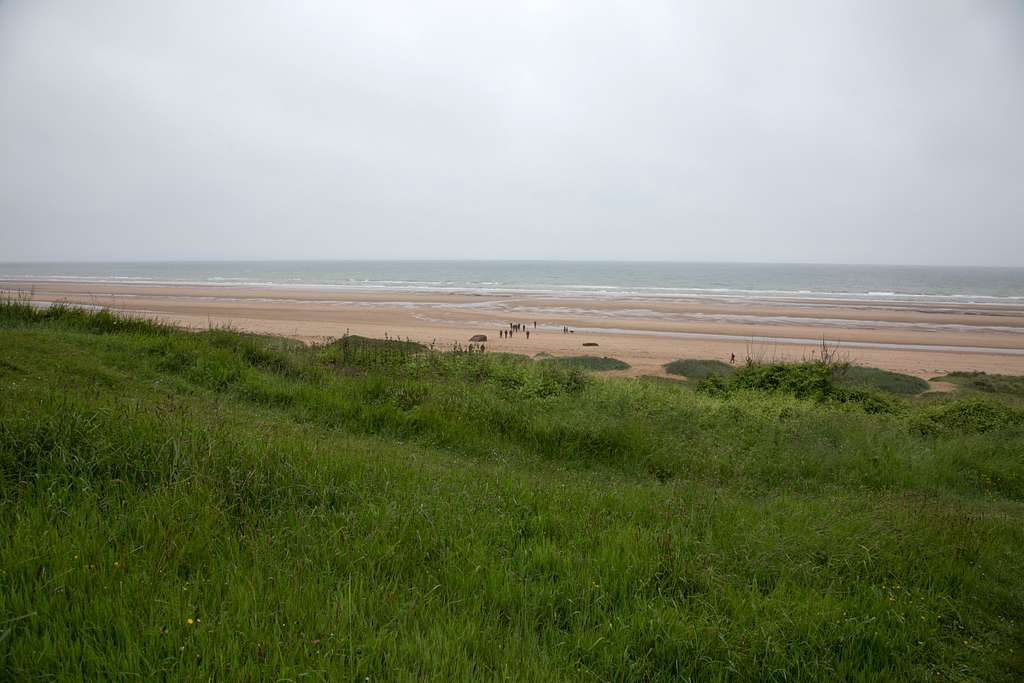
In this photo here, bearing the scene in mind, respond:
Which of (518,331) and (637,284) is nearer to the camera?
(518,331)

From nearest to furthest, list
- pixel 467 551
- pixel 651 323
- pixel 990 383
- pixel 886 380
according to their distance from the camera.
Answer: pixel 467 551
pixel 990 383
pixel 886 380
pixel 651 323

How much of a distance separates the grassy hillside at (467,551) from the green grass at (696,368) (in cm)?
1066

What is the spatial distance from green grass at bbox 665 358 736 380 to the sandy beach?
61 cm

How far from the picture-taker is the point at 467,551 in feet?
12.9

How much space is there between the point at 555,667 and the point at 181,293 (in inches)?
2350

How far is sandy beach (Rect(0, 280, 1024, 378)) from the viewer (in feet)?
80.1

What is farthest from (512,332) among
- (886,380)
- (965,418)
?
(965,418)

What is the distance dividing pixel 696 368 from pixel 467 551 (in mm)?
16986

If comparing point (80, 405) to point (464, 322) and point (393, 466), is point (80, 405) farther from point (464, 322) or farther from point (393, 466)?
point (464, 322)

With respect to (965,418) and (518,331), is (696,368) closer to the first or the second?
(965,418)

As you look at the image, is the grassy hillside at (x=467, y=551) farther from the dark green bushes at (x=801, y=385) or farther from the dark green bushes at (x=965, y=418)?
the dark green bushes at (x=801, y=385)

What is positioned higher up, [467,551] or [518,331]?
[467,551]

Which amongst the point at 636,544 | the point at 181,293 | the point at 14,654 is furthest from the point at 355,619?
the point at 181,293

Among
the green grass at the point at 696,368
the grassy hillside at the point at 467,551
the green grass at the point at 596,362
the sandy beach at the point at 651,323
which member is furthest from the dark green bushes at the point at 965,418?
the green grass at the point at 596,362
